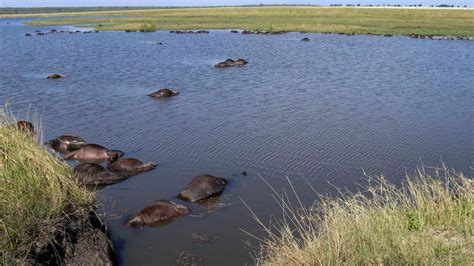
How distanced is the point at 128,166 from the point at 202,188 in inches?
88.5

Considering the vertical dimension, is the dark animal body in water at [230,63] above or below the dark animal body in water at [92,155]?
below

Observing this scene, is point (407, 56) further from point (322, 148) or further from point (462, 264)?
point (462, 264)

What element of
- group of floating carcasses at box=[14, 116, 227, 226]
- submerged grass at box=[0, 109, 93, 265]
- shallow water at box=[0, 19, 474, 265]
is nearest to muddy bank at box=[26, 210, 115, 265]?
submerged grass at box=[0, 109, 93, 265]

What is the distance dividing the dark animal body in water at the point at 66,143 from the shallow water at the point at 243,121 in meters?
0.96

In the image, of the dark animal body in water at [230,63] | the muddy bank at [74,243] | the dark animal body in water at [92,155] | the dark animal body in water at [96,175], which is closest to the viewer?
the muddy bank at [74,243]

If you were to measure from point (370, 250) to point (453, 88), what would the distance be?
19.0 meters

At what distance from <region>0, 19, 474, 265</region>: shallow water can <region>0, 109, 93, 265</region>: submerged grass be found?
133 centimetres

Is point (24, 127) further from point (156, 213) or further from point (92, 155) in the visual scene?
point (156, 213)

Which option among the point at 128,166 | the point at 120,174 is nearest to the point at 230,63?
the point at 128,166

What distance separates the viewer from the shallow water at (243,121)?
980 cm

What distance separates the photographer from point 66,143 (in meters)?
13.3

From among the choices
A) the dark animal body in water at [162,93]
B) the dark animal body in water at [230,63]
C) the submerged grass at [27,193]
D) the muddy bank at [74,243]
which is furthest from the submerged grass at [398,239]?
the dark animal body in water at [230,63]

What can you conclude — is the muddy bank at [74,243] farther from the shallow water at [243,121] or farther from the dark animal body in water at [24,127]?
the dark animal body in water at [24,127]

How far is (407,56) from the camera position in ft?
111
